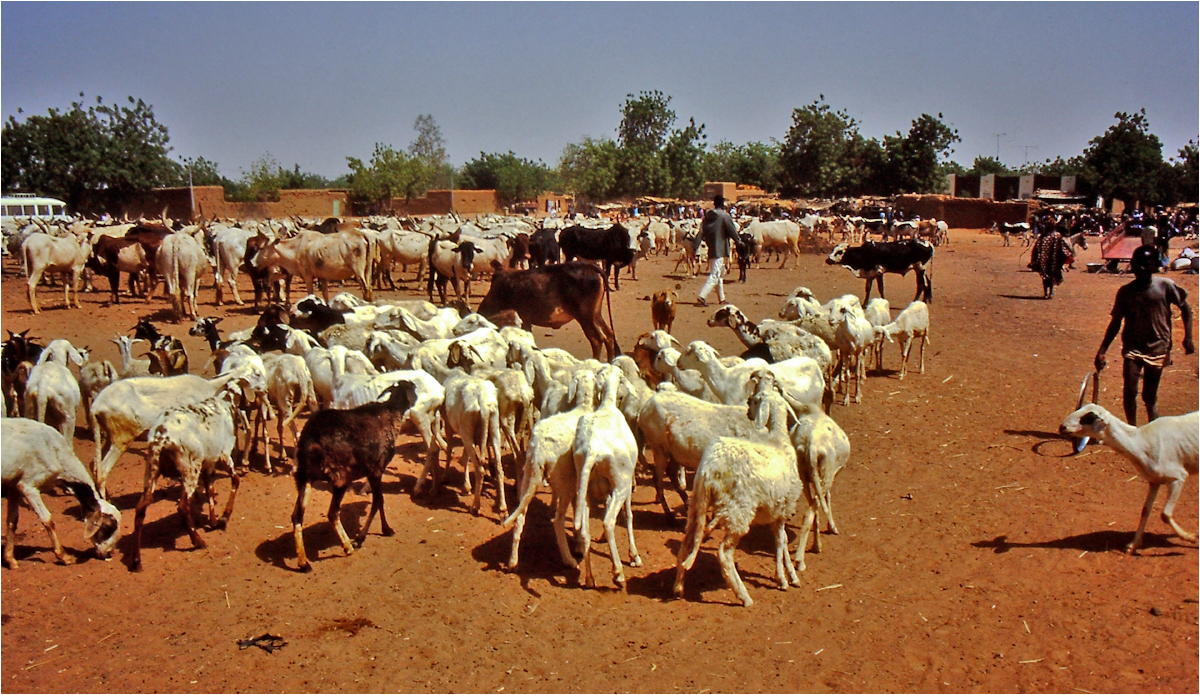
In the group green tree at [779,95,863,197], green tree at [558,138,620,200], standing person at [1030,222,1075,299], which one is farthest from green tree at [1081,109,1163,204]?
standing person at [1030,222,1075,299]

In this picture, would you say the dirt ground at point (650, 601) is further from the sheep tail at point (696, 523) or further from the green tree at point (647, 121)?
the green tree at point (647, 121)

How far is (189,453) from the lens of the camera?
6.15 metres

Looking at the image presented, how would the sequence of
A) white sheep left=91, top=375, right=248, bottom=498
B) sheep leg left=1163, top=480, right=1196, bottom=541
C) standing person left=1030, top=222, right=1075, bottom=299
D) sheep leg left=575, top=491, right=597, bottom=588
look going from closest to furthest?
sheep leg left=575, top=491, right=597, bottom=588 → sheep leg left=1163, top=480, right=1196, bottom=541 → white sheep left=91, top=375, right=248, bottom=498 → standing person left=1030, top=222, right=1075, bottom=299

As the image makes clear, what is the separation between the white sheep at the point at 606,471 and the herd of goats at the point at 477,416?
2 cm

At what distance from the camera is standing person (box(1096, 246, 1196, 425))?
26.5ft

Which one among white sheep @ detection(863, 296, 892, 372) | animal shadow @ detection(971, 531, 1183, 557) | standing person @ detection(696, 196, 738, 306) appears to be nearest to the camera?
animal shadow @ detection(971, 531, 1183, 557)

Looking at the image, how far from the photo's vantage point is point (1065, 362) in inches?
494

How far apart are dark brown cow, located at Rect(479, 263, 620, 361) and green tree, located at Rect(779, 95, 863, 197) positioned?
149 feet

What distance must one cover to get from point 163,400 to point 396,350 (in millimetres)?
2516

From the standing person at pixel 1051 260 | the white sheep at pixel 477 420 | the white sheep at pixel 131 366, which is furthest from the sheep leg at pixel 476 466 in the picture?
the standing person at pixel 1051 260

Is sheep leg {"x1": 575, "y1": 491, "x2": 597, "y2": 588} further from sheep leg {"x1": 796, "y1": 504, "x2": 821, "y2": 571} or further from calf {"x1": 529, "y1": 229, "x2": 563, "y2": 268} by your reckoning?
calf {"x1": 529, "y1": 229, "x2": 563, "y2": 268}

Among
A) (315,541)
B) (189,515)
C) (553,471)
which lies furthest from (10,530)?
(553,471)

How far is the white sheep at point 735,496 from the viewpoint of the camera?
5.59m

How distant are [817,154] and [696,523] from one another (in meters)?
52.4
